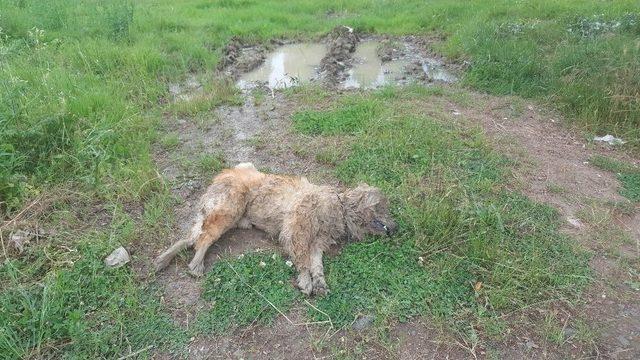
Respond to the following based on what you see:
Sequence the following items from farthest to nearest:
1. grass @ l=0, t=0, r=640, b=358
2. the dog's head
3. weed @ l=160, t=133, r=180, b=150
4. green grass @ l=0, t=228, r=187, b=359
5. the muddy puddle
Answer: the muddy puddle
weed @ l=160, t=133, r=180, b=150
the dog's head
grass @ l=0, t=0, r=640, b=358
green grass @ l=0, t=228, r=187, b=359

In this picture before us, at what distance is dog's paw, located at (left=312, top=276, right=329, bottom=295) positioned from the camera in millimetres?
3316

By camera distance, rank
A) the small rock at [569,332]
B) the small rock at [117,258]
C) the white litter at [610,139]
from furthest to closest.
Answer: the white litter at [610,139], the small rock at [117,258], the small rock at [569,332]

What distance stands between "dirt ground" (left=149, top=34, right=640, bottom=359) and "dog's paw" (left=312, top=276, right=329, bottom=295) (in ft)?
0.50

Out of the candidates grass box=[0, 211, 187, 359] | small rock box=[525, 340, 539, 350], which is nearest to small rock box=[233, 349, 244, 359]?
grass box=[0, 211, 187, 359]

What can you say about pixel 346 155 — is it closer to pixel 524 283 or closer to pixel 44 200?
pixel 524 283

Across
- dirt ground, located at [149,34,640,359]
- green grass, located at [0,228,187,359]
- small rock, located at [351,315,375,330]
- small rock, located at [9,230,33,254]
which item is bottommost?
dirt ground, located at [149,34,640,359]

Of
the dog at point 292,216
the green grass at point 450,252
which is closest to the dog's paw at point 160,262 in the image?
the dog at point 292,216

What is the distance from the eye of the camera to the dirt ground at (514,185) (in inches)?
117

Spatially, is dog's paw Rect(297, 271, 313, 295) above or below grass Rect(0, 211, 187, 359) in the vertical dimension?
below

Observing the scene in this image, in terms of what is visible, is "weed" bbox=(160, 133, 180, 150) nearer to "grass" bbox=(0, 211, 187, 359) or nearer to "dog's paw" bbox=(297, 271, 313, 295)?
"grass" bbox=(0, 211, 187, 359)

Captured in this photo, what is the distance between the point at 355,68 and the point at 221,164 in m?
3.67

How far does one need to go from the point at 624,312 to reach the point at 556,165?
205 centimetres

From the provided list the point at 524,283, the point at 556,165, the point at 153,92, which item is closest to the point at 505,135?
the point at 556,165

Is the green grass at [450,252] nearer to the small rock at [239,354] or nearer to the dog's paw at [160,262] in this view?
the small rock at [239,354]
